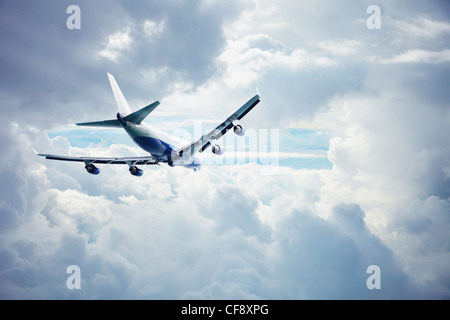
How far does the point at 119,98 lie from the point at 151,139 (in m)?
6.00

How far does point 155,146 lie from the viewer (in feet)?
121

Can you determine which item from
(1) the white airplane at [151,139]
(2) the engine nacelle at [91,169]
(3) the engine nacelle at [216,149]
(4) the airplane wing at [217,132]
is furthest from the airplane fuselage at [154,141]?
(2) the engine nacelle at [91,169]

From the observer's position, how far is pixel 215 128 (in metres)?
35.9

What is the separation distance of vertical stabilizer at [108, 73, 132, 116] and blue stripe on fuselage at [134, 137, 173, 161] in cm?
352

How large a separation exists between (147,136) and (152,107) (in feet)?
12.8

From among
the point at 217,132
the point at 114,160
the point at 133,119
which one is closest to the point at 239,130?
the point at 217,132

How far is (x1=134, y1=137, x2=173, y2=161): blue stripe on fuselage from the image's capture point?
3625 cm

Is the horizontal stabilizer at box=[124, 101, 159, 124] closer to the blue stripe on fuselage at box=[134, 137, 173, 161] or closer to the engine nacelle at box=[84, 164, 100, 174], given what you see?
the blue stripe on fuselage at box=[134, 137, 173, 161]

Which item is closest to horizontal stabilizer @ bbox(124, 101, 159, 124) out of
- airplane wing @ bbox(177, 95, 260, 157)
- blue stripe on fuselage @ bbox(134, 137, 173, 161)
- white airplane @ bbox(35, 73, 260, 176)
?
white airplane @ bbox(35, 73, 260, 176)

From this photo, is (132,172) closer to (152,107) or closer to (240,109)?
(152,107)
